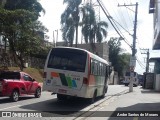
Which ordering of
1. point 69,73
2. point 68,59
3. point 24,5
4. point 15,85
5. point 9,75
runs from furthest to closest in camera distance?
point 24,5, point 9,75, point 15,85, point 68,59, point 69,73

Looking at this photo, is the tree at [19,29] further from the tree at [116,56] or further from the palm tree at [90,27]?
the tree at [116,56]

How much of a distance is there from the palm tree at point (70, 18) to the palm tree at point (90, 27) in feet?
5.36

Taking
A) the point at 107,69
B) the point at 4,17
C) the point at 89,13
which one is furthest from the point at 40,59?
the point at 107,69

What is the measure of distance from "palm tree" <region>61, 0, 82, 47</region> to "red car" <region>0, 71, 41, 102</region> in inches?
1152

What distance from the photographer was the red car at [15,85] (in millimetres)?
17047

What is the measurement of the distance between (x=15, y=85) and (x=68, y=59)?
316 centimetres

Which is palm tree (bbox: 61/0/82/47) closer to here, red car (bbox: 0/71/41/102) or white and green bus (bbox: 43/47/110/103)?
red car (bbox: 0/71/41/102)

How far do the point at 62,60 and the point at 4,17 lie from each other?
49.9 ft

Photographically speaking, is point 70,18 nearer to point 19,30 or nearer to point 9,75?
point 19,30

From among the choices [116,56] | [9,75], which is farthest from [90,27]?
[116,56]

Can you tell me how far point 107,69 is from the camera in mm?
24500

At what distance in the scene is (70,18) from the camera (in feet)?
163

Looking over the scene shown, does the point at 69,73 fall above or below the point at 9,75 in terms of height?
above

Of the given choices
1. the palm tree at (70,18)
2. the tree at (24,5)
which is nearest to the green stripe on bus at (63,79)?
the tree at (24,5)
